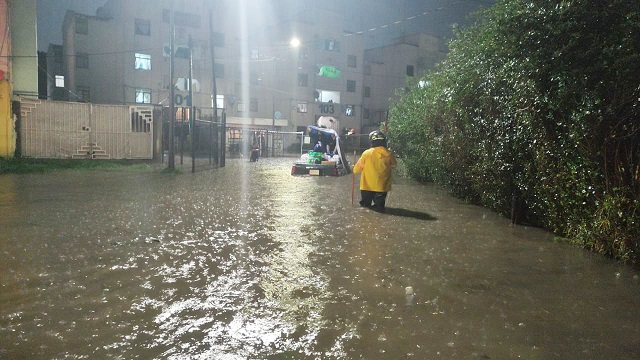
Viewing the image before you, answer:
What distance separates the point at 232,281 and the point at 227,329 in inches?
51.4

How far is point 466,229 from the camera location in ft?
27.5

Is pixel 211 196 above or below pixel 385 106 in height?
below

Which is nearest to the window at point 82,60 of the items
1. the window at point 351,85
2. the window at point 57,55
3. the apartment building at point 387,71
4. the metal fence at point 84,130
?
the window at point 57,55

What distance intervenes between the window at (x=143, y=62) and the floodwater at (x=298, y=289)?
115ft

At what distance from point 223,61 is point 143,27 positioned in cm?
777

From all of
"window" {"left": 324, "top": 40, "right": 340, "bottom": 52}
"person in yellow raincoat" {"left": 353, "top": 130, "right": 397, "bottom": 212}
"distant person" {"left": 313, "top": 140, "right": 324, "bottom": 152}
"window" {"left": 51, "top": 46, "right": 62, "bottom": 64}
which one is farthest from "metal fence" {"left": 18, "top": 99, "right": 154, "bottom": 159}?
"window" {"left": 324, "top": 40, "right": 340, "bottom": 52}

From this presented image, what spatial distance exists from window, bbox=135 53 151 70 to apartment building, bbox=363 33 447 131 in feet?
81.9

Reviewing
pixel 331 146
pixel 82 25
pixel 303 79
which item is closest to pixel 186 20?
pixel 82 25

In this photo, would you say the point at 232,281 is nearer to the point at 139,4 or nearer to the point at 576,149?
the point at 576,149

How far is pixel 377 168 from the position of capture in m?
9.98

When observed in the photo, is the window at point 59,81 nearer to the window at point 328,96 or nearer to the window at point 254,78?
the window at point 254,78

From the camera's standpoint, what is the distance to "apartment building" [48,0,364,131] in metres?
40.1

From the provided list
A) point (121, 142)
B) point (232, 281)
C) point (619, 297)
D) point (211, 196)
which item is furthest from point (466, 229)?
point (121, 142)

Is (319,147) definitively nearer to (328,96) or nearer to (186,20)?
(186,20)
